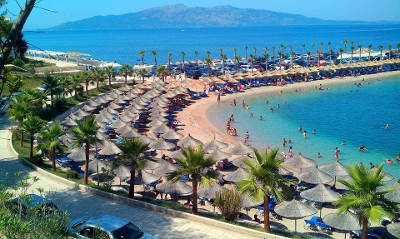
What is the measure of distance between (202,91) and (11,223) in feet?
151

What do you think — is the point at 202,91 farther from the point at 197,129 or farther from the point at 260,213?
the point at 260,213

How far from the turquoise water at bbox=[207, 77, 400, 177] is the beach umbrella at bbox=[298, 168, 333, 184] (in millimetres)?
6806

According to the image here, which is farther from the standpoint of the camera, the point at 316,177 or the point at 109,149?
the point at 109,149

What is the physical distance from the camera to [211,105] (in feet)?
148

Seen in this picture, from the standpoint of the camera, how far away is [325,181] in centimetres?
1908

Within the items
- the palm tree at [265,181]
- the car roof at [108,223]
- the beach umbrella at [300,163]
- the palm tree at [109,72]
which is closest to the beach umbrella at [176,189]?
the palm tree at [265,181]

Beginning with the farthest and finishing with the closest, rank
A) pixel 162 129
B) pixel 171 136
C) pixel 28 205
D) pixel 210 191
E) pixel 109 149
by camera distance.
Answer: pixel 162 129, pixel 171 136, pixel 109 149, pixel 210 191, pixel 28 205

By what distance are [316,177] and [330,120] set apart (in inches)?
819

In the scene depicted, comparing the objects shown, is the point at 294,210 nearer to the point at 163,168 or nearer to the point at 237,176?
the point at 237,176

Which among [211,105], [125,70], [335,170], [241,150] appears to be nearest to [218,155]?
[241,150]

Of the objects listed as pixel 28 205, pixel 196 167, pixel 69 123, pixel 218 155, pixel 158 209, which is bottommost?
pixel 218 155

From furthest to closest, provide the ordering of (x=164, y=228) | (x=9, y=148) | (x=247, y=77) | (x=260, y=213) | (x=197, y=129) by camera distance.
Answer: (x=247, y=77), (x=197, y=129), (x=9, y=148), (x=260, y=213), (x=164, y=228)

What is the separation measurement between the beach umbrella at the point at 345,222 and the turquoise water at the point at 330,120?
11.1 meters

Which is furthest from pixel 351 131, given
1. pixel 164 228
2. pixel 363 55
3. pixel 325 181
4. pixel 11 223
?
pixel 363 55
